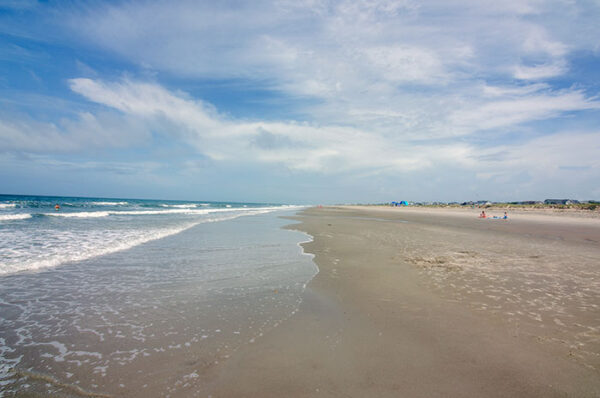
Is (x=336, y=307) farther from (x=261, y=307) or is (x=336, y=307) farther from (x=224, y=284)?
(x=224, y=284)

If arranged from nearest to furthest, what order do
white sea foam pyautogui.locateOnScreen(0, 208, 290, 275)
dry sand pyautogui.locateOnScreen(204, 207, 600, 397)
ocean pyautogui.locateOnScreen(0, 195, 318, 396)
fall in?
dry sand pyautogui.locateOnScreen(204, 207, 600, 397), ocean pyautogui.locateOnScreen(0, 195, 318, 396), white sea foam pyautogui.locateOnScreen(0, 208, 290, 275)

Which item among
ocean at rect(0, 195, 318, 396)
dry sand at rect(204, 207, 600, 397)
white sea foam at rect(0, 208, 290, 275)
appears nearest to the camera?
dry sand at rect(204, 207, 600, 397)

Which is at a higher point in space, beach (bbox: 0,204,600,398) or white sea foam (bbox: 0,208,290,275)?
white sea foam (bbox: 0,208,290,275)

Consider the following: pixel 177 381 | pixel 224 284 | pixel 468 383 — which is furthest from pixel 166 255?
pixel 468 383

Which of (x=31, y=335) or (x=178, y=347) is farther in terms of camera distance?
(x=31, y=335)

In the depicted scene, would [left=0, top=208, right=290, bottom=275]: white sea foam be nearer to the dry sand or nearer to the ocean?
the ocean

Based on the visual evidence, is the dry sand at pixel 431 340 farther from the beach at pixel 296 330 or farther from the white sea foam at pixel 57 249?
the white sea foam at pixel 57 249

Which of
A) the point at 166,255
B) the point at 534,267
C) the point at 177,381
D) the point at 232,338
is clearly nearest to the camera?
the point at 177,381

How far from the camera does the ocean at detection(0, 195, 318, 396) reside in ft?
11.3

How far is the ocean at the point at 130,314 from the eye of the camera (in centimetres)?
343

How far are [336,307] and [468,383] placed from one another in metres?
2.80

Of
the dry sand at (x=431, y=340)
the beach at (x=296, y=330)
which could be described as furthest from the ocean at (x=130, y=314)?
the dry sand at (x=431, y=340)

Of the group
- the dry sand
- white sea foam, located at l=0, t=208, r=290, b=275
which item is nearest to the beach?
the dry sand

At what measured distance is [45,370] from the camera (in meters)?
3.54
